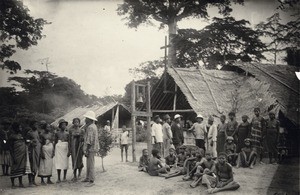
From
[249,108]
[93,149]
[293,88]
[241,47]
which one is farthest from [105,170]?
[241,47]

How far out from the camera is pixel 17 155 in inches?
294

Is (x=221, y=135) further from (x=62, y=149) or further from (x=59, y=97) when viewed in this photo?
(x=59, y=97)

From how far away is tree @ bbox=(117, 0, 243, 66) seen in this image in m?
17.5

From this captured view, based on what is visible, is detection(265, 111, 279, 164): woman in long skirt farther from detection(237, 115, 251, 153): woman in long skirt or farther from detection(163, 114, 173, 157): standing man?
detection(163, 114, 173, 157): standing man

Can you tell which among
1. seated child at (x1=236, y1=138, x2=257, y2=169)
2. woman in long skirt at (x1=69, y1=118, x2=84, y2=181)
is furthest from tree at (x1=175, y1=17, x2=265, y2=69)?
woman in long skirt at (x1=69, y1=118, x2=84, y2=181)

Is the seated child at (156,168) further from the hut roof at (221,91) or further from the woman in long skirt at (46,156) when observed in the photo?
the hut roof at (221,91)

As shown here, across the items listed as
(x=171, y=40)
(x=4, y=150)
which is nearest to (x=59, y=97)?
(x=171, y=40)

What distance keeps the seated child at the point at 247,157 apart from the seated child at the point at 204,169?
4.54 feet

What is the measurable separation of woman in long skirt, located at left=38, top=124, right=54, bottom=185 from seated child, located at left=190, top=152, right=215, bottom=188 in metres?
3.24

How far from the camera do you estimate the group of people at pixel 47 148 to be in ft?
24.6

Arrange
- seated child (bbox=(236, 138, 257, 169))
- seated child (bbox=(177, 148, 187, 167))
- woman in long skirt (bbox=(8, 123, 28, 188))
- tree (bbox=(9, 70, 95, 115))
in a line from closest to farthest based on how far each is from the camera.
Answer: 1. woman in long skirt (bbox=(8, 123, 28, 188))
2. seated child (bbox=(236, 138, 257, 169))
3. seated child (bbox=(177, 148, 187, 167))
4. tree (bbox=(9, 70, 95, 115))

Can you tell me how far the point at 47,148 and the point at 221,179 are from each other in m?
3.93

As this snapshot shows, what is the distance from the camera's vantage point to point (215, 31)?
17.9m

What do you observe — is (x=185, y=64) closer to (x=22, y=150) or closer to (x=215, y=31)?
(x=215, y=31)
